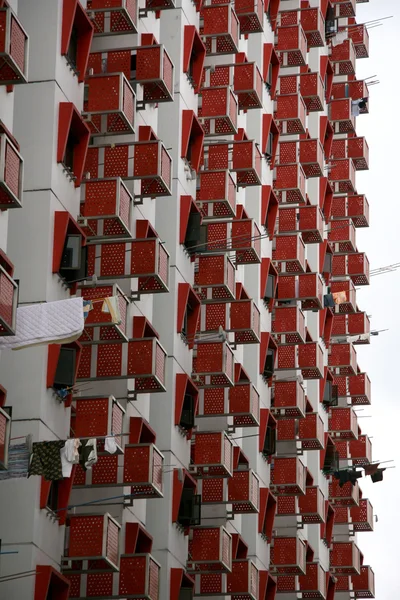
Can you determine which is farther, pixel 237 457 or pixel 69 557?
pixel 237 457

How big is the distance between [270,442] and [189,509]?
42.8 feet

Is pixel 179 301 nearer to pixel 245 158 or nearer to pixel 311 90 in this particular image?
pixel 245 158

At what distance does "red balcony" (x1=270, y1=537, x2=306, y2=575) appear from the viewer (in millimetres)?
74188

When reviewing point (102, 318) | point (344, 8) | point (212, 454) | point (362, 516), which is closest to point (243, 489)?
point (212, 454)

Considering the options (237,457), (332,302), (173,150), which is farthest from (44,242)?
(332,302)

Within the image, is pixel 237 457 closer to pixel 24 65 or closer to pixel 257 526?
pixel 257 526

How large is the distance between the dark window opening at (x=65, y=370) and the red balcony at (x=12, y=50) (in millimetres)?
8929

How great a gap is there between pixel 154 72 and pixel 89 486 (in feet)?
43.5

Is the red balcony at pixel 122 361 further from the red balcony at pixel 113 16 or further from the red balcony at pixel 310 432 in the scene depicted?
the red balcony at pixel 310 432

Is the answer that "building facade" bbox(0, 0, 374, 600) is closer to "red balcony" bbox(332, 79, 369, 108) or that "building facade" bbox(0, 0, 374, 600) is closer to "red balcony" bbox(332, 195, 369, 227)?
"red balcony" bbox(332, 195, 369, 227)

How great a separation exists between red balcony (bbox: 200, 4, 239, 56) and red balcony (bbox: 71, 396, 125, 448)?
19.7 metres

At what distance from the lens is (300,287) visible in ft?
259

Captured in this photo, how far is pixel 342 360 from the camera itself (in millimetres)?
91125

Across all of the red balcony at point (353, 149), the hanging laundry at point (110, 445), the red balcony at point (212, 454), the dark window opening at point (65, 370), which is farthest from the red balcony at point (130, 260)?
the red balcony at point (353, 149)
